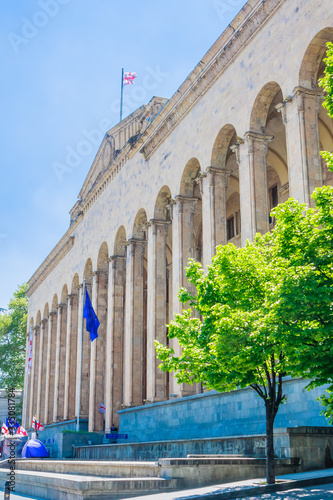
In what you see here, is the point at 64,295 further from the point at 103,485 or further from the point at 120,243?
the point at 103,485

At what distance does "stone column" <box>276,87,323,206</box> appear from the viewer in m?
19.7

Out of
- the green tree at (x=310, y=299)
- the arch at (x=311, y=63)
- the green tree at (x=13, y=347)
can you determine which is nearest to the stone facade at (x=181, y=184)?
the arch at (x=311, y=63)

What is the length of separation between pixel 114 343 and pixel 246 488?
80.1ft

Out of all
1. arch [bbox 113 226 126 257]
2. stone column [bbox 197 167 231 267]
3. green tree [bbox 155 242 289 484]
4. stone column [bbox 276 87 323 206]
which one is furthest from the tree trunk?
arch [bbox 113 226 126 257]

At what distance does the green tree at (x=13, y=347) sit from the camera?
242ft

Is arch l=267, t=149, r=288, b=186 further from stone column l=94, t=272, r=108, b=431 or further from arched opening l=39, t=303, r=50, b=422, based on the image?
arched opening l=39, t=303, r=50, b=422

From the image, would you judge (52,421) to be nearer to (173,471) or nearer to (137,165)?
(137,165)

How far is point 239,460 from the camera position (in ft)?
48.2

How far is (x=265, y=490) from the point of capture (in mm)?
12625

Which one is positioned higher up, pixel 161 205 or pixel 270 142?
pixel 270 142

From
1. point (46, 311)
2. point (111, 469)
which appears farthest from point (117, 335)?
point (46, 311)

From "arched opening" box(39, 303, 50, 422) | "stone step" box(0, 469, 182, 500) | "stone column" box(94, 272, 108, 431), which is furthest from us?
"arched opening" box(39, 303, 50, 422)

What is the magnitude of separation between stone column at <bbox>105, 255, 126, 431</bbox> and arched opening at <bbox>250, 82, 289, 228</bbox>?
10930mm

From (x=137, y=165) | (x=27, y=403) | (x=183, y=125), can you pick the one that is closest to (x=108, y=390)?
(x=137, y=165)
